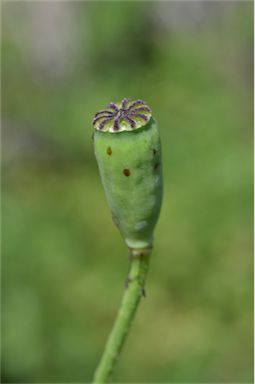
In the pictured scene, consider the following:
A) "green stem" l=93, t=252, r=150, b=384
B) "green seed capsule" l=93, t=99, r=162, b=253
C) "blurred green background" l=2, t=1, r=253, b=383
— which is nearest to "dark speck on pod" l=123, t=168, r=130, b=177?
"green seed capsule" l=93, t=99, r=162, b=253

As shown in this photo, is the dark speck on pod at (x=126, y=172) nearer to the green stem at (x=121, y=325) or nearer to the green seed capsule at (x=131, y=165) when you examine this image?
the green seed capsule at (x=131, y=165)

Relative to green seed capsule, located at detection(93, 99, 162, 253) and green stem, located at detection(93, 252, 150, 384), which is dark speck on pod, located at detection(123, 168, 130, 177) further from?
green stem, located at detection(93, 252, 150, 384)

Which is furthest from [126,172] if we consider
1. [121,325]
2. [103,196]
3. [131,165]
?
[103,196]

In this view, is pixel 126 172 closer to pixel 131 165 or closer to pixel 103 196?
pixel 131 165

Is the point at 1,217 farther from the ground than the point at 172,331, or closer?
farther from the ground

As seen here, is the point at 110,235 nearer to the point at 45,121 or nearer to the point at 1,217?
the point at 1,217

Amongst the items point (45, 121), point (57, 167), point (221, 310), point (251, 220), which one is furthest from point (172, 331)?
point (45, 121)

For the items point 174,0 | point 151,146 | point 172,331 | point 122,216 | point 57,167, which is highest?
point 151,146
